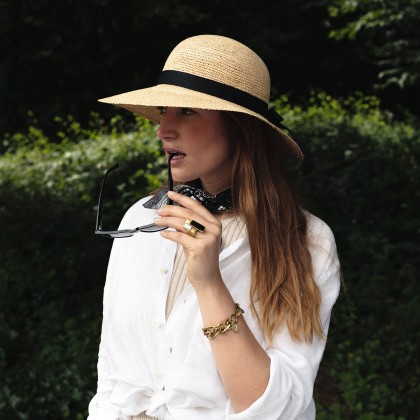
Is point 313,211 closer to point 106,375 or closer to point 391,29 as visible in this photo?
point 106,375

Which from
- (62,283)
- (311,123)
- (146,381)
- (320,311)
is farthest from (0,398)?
(311,123)

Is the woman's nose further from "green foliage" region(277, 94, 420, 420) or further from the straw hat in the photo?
"green foliage" region(277, 94, 420, 420)

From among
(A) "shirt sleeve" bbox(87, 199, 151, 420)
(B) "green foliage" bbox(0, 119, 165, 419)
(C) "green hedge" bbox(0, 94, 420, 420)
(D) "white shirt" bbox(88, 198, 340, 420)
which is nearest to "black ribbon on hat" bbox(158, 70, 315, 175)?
(D) "white shirt" bbox(88, 198, 340, 420)

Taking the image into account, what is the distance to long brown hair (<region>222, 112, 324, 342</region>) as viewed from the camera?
1979 millimetres

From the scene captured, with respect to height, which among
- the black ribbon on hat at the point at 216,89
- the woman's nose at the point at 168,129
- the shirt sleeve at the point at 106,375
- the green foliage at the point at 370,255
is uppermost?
the black ribbon on hat at the point at 216,89

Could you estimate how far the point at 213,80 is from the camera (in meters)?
2.04

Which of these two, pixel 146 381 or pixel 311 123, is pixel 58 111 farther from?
pixel 146 381

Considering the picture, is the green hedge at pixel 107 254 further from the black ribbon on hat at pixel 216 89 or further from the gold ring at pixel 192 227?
the gold ring at pixel 192 227

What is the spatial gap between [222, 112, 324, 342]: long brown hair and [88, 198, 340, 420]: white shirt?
34 millimetres

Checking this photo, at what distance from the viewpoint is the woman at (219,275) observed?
1.83 metres

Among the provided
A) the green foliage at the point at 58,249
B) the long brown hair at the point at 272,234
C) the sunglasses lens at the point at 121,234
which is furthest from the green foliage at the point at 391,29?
the sunglasses lens at the point at 121,234

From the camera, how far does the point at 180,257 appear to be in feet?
7.32

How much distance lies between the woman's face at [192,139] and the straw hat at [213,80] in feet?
0.20

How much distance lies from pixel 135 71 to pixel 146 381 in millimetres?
10320
